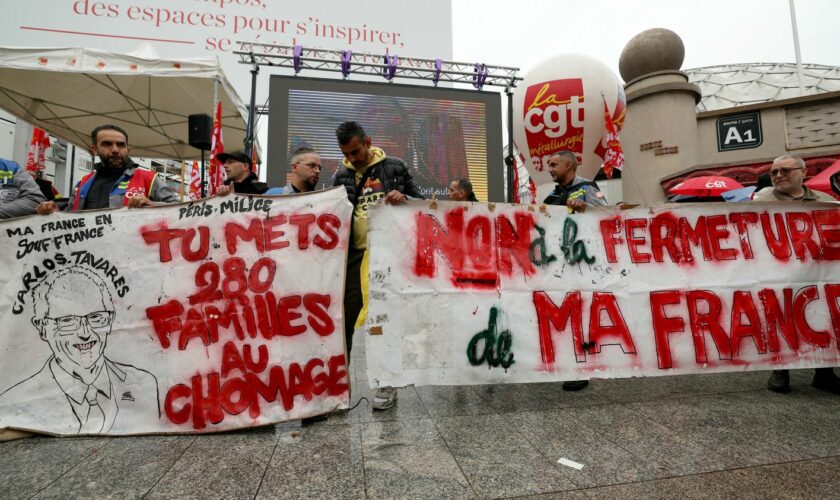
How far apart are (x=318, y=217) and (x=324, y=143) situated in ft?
23.4

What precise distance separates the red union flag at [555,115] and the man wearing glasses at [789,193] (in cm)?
408

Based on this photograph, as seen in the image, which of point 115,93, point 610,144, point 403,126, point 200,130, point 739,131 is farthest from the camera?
point 739,131

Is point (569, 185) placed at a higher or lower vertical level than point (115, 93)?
lower

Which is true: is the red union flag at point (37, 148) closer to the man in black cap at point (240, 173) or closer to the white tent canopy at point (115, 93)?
the white tent canopy at point (115, 93)

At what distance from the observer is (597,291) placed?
301 cm

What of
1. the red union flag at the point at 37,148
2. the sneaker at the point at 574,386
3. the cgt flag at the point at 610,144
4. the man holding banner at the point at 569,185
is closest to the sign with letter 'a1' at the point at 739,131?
the cgt flag at the point at 610,144

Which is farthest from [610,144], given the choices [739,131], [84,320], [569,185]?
[739,131]

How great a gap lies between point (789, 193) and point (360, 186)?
367cm

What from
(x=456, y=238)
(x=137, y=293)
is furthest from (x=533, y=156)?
(x=137, y=293)

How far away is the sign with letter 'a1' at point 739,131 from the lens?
527 inches

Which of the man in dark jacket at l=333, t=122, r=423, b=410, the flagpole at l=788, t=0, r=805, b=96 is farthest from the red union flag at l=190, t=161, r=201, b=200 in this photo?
the flagpole at l=788, t=0, r=805, b=96

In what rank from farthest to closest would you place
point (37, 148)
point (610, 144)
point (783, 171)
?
1. point (37, 148)
2. point (610, 144)
3. point (783, 171)

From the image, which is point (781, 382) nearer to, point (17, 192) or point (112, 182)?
point (112, 182)

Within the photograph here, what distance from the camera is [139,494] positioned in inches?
71.4
